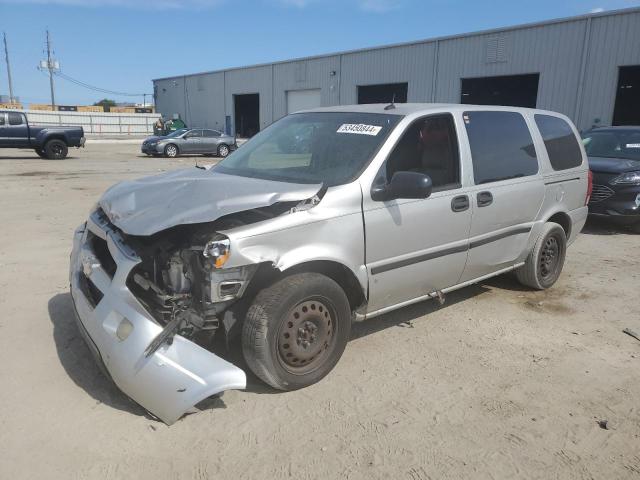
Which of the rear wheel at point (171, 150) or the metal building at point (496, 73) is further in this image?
the rear wheel at point (171, 150)

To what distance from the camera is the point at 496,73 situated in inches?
975

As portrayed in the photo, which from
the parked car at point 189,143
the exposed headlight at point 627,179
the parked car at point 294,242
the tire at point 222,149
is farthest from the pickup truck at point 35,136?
the exposed headlight at point 627,179

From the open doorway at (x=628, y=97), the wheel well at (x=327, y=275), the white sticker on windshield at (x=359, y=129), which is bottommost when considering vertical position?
the wheel well at (x=327, y=275)

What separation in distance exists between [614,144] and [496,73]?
56.7ft

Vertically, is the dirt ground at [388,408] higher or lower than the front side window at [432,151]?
lower

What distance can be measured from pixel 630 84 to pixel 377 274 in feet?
77.6

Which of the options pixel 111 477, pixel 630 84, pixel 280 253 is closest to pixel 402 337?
pixel 280 253

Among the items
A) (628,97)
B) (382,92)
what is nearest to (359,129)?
(628,97)

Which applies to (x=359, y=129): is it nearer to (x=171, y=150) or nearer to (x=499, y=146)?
(x=499, y=146)

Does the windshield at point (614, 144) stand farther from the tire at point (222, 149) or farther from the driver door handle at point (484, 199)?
the tire at point (222, 149)

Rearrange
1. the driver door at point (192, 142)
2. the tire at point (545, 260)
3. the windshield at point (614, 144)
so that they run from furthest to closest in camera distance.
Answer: the driver door at point (192, 142)
the windshield at point (614, 144)
the tire at point (545, 260)

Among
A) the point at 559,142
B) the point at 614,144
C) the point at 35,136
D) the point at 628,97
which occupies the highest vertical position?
the point at 628,97

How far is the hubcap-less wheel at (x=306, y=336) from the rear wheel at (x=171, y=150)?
70.9ft

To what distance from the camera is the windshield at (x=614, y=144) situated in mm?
8727
